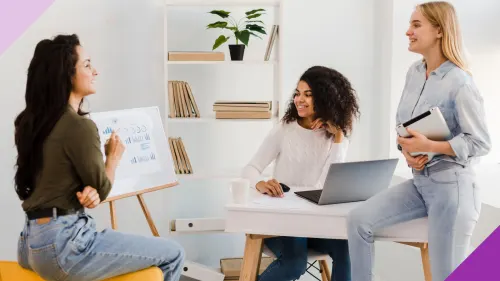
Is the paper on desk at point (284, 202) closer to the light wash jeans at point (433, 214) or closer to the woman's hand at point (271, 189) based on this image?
the woman's hand at point (271, 189)

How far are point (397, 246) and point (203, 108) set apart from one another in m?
1.38

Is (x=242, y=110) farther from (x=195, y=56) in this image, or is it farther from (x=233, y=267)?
(x=233, y=267)

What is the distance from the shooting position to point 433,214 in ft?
7.68

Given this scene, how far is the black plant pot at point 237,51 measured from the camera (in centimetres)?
360

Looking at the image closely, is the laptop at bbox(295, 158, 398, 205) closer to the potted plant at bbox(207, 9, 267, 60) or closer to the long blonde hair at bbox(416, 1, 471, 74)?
the long blonde hair at bbox(416, 1, 471, 74)

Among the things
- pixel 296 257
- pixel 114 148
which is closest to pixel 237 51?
pixel 296 257

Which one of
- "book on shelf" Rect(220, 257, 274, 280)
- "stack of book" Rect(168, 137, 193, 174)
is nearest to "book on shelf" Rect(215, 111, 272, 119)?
"stack of book" Rect(168, 137, 193, 174)

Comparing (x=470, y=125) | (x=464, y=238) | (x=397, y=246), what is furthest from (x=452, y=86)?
(x=397, y=246)

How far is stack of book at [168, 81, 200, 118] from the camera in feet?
11.8

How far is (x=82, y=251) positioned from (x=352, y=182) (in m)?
1.02

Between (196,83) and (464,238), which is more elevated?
(196,83)

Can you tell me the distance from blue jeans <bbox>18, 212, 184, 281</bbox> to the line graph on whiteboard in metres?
0.84

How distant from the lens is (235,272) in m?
3.65

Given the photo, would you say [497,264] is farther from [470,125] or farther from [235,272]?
[235,272]
